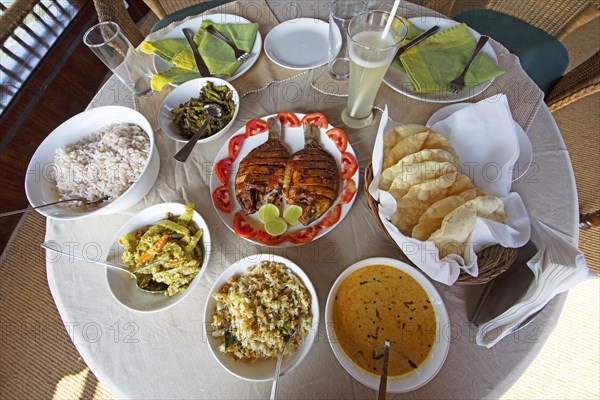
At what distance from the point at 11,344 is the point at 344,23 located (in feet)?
6.50

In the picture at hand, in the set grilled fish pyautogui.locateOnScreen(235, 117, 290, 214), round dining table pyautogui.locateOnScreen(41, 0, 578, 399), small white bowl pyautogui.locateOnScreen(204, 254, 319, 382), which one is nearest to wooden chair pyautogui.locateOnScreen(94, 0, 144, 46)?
round dining table pyautogui.locateOnScreen(41, 0, 578, 399)

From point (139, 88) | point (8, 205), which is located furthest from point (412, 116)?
point (8, 205)

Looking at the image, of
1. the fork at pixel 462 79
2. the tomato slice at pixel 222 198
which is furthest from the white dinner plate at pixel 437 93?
the tomato slice at pixel 222 198

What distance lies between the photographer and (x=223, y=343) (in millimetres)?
877

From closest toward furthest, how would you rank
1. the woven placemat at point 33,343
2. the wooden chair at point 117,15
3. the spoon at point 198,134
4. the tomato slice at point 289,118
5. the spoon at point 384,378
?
the spoon at point 384,378 → the spoon at point 198,134 → the tomato slice at point 289,118 → the woven placemat at point 33,343 → the wooden chair at point 117,15

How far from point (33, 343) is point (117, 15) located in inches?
62.3

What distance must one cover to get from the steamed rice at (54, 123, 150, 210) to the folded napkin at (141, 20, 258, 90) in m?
0.30

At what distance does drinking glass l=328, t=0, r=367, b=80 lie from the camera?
1304 mm

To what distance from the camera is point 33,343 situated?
1490 mm

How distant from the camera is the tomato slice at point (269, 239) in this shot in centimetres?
104

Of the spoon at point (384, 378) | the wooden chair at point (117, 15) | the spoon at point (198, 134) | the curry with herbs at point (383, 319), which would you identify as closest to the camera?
the spoon at point (384, 378)

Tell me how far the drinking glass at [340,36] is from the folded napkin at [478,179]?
0.45 m

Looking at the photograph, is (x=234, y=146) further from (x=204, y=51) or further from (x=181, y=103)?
(x=204, y=51)

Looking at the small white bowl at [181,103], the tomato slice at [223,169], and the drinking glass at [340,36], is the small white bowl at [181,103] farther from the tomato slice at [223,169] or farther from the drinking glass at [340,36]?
the drinking glass at [340,36]
